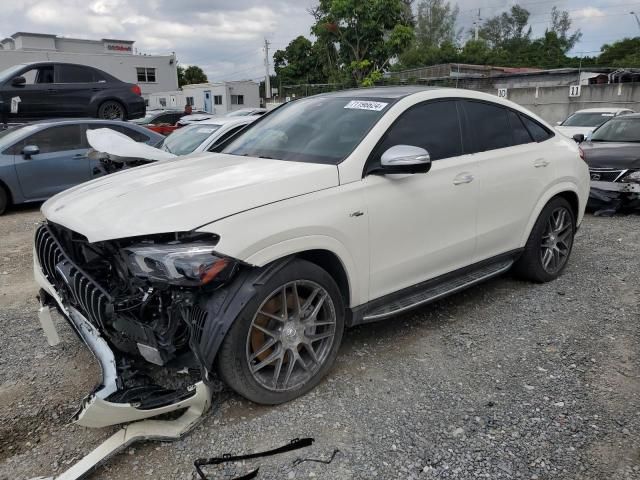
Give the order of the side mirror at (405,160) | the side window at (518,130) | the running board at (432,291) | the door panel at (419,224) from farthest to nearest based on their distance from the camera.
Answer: the side window at (518,130) → the running board at (432,291) → the door panel at (419,224) → the side mirror at (405,160)

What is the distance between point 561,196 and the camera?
4.79 meters

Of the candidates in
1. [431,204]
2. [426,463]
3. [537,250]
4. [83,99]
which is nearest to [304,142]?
[431,204]

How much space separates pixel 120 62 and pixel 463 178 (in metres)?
43.8

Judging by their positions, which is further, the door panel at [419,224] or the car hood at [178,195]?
the door panel at [419,224]

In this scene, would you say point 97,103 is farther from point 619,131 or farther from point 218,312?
point 218,312

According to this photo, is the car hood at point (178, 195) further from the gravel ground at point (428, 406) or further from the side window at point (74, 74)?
the side window at point (74, 74)

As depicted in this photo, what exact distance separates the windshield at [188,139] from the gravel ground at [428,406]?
3.62m

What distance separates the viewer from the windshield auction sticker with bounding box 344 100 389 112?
3.56m

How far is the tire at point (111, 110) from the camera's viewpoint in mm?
12023

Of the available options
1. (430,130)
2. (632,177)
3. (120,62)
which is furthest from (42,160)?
(120,62)

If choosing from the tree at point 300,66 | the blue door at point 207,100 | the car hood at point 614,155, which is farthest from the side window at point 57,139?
the tree at point 300,66

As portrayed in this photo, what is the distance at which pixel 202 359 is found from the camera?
2.57 m

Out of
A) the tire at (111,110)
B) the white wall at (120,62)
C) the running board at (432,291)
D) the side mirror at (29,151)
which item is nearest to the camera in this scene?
the running board at (432,291)

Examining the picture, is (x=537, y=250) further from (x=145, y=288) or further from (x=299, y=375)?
(x=145, y=288)
